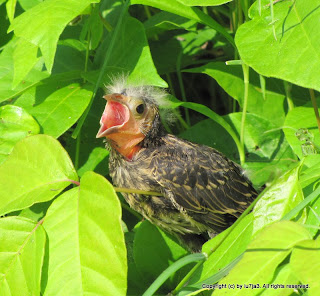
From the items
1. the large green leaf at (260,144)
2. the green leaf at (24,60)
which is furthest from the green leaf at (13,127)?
the large green leaf at (260,144)

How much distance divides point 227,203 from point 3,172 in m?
0.90

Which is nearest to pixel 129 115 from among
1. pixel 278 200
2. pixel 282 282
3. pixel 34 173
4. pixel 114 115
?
pixel 114 115

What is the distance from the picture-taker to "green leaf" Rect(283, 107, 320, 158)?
185 centimetres

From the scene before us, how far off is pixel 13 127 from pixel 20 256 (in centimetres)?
60

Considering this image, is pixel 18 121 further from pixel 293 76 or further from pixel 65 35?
pixel 293 76

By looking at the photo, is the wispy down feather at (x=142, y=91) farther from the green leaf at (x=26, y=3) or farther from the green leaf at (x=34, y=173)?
the green leaf at (x=34, y=173)

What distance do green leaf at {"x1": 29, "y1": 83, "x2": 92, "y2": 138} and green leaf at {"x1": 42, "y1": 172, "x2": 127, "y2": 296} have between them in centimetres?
46

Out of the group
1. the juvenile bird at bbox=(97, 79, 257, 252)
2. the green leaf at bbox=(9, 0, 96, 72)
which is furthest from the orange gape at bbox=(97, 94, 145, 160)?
the green leaf at bbox=(9, 0, 96, 72)

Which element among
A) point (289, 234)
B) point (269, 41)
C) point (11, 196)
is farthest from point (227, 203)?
point (289, 234)

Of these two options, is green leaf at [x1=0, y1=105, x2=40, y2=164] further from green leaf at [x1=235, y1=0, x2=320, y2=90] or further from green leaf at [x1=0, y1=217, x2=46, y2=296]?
green leaf at [x1=235, y1=0, x2=320, y2=90]

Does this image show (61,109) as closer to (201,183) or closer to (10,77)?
(10,77)

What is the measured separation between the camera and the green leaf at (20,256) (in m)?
1.33

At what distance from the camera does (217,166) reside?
2.05 meters

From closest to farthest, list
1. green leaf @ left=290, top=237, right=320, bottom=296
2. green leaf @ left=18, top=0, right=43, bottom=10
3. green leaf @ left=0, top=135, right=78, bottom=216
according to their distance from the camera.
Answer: green leaf @ left=290, top=237, right=320, bottom=296 → green leaf @ left=0, top=135, right=78, bottom=216 → green leaf @ left=18, top=0, right=43, bottom=10
